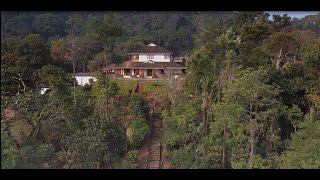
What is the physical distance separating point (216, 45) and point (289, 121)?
2626 mm

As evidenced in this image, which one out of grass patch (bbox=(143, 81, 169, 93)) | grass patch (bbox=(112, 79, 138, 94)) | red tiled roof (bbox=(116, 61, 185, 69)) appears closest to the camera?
grass patch (bbox=(143, 81, 169, 93))

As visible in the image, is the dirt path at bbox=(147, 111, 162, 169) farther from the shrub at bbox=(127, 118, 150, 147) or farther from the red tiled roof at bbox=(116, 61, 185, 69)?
the red tiled roof at bbox=(116, 61, 185, 69)

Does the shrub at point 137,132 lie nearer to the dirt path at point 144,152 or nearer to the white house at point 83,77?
the dirt path at point 144,152

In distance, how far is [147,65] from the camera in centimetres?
1555

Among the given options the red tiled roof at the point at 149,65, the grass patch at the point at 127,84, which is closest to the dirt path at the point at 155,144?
the grass patch at the point at 127,84

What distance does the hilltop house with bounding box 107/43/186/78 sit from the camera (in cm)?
1527

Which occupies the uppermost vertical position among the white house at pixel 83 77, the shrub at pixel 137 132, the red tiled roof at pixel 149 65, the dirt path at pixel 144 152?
the red tiled roof at pixel 149 65

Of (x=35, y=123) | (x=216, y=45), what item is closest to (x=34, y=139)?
(x=35, y=123)

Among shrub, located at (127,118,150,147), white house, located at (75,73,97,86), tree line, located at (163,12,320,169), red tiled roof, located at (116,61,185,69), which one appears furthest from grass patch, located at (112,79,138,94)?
shrub, located at (127,118,150,147)

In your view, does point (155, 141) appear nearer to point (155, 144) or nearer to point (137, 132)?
point (155, 144)

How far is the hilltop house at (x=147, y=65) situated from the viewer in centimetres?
1527

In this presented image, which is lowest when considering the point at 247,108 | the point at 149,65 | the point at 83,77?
the point at 83,77

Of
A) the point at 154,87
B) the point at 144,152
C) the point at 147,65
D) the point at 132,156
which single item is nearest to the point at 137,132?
the point at 144,152
